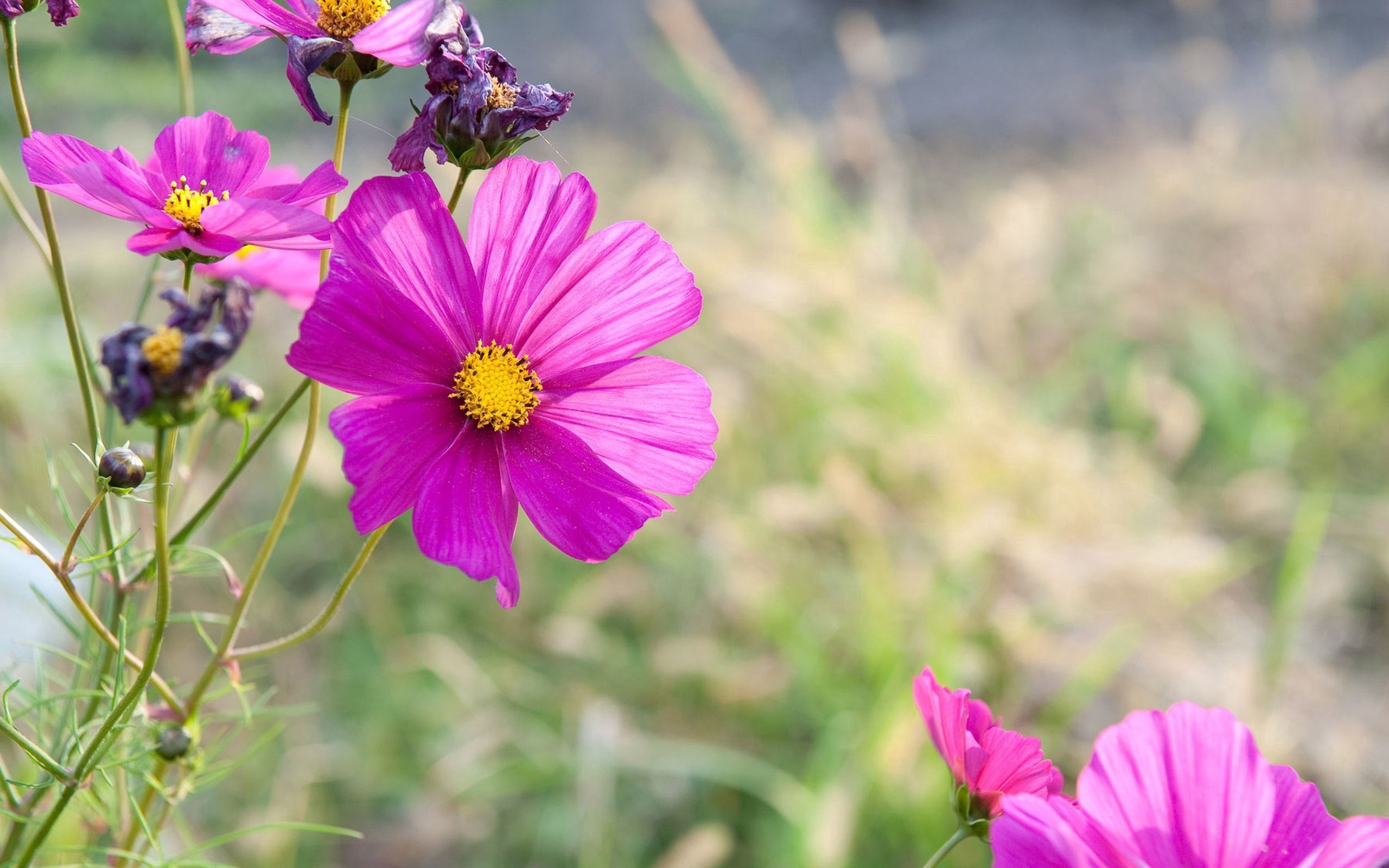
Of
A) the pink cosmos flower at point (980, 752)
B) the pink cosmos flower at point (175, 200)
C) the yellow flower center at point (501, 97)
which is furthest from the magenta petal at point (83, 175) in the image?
→ the pink cosmos flower at point (980, 752)

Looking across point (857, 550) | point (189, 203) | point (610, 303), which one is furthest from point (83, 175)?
point (857, 550)

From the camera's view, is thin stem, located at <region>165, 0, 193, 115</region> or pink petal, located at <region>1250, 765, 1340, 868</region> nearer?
pink petal, located at <region>1250, 765, 1340, 868</region>

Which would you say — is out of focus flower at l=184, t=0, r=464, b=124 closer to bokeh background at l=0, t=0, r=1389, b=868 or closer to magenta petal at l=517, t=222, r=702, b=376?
magenta petal at l=517, t=222, r=702, b=376

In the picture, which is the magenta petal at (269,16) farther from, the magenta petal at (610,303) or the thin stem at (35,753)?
the thin stem at (35,753)

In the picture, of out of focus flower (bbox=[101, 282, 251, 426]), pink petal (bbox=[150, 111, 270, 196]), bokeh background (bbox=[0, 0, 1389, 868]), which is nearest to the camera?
out of focus flower (bbox=[101, 282, 251, 426])

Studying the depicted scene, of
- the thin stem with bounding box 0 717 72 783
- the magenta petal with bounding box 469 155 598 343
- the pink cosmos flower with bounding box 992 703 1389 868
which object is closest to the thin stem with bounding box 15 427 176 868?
the thin stem with bounding box 0 717 72 783
